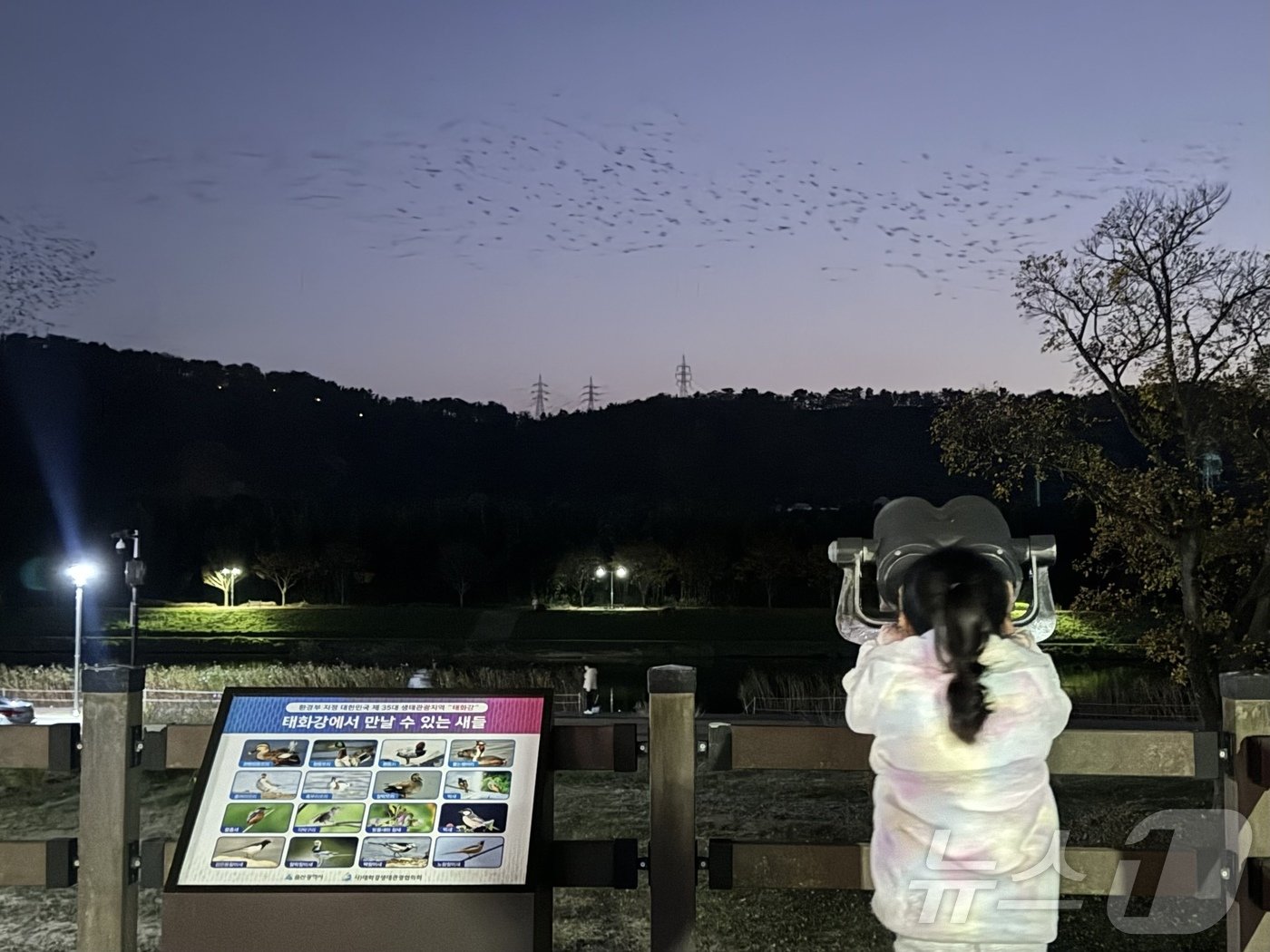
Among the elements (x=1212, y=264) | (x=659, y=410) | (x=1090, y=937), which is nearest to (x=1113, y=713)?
(x=1212, y=264)

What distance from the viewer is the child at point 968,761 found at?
252 centimetres

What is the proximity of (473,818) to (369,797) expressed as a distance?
325mm

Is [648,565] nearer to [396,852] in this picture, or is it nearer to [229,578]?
[229,578]

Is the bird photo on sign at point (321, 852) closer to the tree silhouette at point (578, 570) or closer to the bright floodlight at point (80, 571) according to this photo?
the bright floodlight at point (80, 571)

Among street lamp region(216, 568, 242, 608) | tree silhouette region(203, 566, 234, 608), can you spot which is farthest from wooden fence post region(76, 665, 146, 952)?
street lamp region(216, 568, 242, 608)

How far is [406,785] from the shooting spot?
3482 millimetres

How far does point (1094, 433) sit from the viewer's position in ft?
39.9

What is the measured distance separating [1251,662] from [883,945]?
6.51 metres

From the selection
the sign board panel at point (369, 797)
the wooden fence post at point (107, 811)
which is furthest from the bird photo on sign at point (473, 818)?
the wooden fence post at point (107, 811)

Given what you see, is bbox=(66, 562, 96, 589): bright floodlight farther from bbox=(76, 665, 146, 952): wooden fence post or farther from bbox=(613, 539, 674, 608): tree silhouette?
bbox=(613, 539, 674, 608): tree silhouette

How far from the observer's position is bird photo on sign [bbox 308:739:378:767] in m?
3.52

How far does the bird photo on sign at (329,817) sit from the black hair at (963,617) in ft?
6.16

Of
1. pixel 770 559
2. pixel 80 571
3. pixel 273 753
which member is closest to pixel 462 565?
pixel 770 559

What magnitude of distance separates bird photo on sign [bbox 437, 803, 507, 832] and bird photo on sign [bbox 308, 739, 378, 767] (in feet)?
0.96
